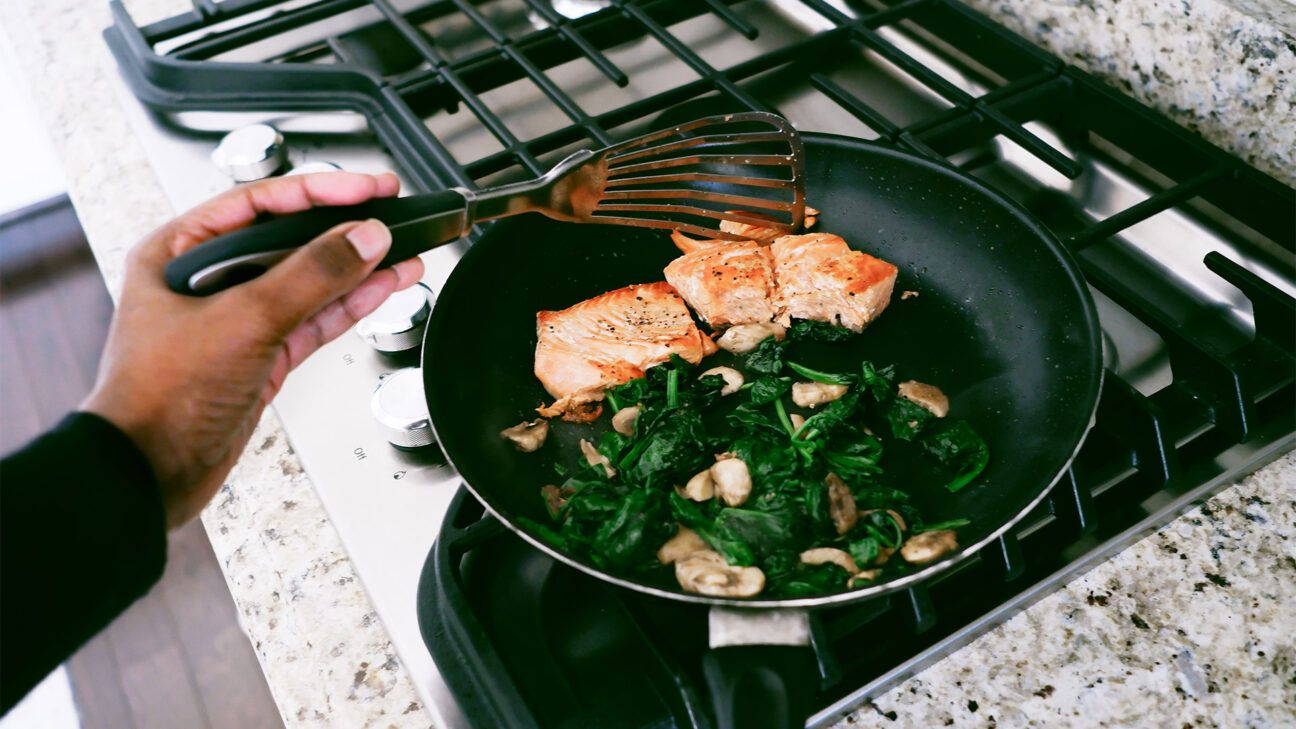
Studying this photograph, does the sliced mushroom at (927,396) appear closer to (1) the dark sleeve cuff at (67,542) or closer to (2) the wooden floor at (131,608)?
(1) the dark sleeve cuff at (67,542)

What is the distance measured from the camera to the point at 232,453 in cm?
92

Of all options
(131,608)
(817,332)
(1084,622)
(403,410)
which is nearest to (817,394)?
(817,332)

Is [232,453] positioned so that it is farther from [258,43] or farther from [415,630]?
[258,43]

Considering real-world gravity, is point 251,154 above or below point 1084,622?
above

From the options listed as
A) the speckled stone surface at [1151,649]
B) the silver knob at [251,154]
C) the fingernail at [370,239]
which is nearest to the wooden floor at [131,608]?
the silver knob at [251,154]

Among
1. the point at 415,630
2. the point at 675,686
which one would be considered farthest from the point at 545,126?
the point at 675,686

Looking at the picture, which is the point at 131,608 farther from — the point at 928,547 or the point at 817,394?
the point at 928,547

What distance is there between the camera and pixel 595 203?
3.77ft

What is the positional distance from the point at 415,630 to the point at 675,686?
281 millimetres

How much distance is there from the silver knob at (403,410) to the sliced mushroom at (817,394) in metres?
0.43

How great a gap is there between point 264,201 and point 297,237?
13cm

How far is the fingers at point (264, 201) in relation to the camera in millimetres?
900

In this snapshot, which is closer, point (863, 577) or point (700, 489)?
point (863, 577)

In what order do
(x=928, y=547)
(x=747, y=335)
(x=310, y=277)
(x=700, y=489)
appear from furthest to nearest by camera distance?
(x=747, y=335) → (x=700, y=489) → (x=928, y=547) → (x=310, y=277)
